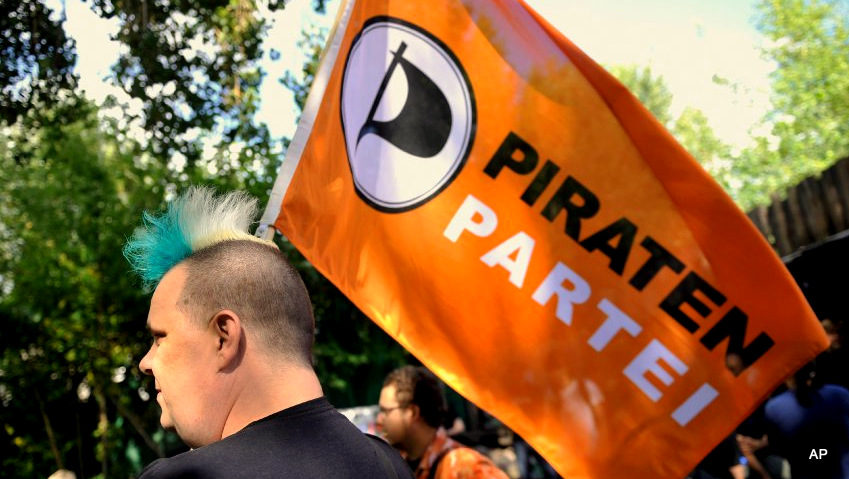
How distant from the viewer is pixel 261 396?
173cm

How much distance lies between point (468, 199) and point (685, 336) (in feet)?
3.09

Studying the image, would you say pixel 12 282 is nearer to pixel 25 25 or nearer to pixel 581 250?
pixel 25 25

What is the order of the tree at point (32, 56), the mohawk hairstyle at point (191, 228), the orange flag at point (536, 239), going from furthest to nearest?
the tree at point (32, 56) < the orange flag at point (536, 239) < the mohawk hairstyle at point (191, 228)

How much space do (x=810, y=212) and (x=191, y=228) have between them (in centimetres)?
694

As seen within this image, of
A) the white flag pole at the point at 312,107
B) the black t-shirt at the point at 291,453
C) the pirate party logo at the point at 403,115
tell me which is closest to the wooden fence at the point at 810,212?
the pirate party logo at the point at 403,115

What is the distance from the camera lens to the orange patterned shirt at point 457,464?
357cm

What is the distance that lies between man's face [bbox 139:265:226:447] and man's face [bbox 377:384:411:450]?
2537 millimetres

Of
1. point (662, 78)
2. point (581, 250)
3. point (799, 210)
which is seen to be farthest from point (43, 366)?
point (662, 78)

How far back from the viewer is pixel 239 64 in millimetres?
7391

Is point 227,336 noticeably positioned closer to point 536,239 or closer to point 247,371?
point 247,371

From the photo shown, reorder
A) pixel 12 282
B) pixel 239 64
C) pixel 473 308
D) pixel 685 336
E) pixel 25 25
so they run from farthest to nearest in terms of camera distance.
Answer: pixel 12 282 < pixel 239 64 < pixel 25 25 < pixel 473 308 < pixel 685 336

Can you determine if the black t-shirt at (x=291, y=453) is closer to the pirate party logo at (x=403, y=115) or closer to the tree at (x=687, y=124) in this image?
the pirate party logo at (x=403, y=115)

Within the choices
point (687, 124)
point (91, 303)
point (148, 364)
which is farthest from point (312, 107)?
point (687, 124)

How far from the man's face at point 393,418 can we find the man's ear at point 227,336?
2589mm
